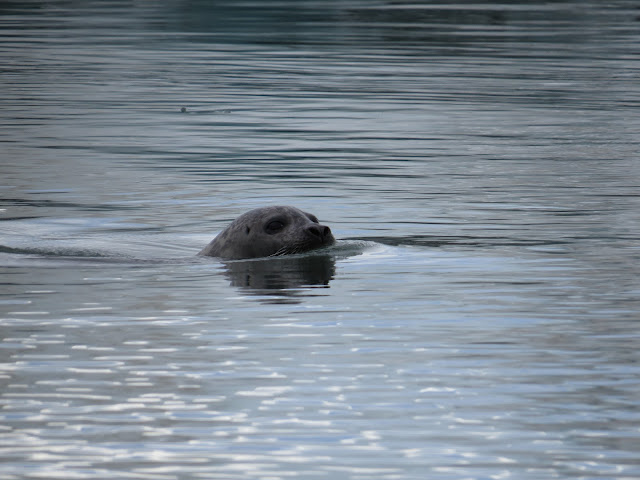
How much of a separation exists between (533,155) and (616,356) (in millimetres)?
12211

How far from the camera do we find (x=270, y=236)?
13781 mm

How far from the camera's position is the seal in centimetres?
1368

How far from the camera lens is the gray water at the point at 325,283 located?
7887 millimetres

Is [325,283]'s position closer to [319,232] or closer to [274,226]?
[319,232]

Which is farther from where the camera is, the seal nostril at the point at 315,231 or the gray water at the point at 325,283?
the seal nostril at the point at 315,231

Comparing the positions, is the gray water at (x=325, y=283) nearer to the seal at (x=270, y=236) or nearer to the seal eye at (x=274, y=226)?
the seal at (x=270, y=236)

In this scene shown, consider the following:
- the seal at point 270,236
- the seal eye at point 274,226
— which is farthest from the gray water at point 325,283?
the seal eye at point 274,226

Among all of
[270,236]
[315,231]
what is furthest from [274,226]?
[315,231]

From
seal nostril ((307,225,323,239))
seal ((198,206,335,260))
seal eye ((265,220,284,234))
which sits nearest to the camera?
seal nostril ((307,225,323,239))

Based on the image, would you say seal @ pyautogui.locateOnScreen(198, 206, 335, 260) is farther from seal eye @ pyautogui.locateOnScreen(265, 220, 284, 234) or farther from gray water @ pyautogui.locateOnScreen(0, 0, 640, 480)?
gray water @ pyautogui.locateOnScreen(0, 0, 640, 480)

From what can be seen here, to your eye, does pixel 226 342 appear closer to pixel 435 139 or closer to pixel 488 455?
pixel 488 455

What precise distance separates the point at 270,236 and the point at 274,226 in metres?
0.10

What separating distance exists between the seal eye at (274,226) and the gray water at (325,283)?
15.8 inches

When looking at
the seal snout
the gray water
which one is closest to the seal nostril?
the seal snout
